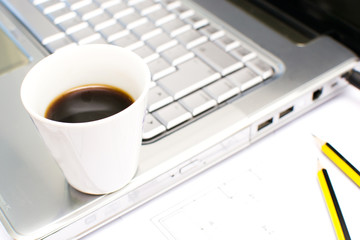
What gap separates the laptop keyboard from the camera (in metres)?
0.40

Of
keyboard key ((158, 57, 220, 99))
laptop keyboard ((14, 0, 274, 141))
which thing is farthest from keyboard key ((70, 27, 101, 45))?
keyboard key ((158, 57, 220, 99))

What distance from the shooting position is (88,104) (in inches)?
13.5

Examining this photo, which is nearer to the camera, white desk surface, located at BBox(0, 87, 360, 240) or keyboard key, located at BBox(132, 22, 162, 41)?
white desk surface, located at BBox(0, 87, 360, 240)

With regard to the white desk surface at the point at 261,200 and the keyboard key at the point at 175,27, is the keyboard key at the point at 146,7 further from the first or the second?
the white desk surface at the point at 261,200

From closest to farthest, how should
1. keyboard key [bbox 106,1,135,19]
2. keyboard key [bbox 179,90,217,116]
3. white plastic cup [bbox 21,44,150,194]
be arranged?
white plastic cup [bbox 21,44,150,194]
keyboard key [bbox 179,90,217,116]
keyboard key [bbox 106,1,135,19]

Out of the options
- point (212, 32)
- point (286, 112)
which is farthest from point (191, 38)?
point (286, 112)

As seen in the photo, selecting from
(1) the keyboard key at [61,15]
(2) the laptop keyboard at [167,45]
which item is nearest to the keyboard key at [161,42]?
(2) the laptop keyboard at [167,45]

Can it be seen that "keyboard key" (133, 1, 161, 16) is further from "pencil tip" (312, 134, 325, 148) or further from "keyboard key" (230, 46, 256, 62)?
"pencil tip" (312, 134, 325, 148)

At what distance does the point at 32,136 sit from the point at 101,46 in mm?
109

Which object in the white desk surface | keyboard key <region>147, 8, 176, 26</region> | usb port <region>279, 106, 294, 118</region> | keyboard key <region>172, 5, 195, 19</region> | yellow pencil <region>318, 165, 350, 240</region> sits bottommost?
the white desk surface

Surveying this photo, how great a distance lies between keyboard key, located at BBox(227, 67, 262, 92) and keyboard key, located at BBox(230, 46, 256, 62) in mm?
16

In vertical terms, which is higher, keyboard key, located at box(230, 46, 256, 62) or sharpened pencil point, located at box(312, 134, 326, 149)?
keyboard key, located at box(230, 46, 256, 62)

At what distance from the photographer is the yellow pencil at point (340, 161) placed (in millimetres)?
389

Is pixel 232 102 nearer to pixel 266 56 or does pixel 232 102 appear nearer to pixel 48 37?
pixel 266 56
